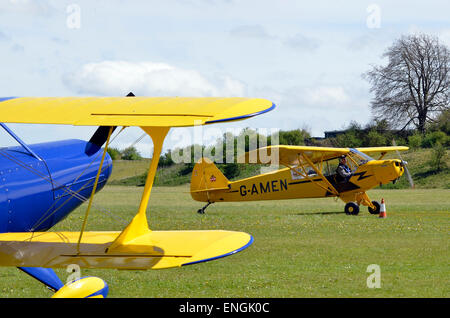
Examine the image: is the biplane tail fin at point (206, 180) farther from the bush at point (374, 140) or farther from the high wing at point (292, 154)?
the bush at point (374, 140)

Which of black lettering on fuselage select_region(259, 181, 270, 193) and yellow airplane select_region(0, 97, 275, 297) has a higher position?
yellow airplane select_region(0, 97, 275, 297)

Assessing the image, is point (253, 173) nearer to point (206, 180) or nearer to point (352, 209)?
point (206, 180)

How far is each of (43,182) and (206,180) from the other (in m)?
14.3

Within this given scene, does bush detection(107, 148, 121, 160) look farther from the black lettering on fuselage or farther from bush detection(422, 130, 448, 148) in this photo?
bush detection(422, 130, 448, 148)

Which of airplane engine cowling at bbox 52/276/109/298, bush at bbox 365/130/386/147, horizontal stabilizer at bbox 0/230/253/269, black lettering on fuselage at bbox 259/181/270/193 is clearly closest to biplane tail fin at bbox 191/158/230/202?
black lettering on fuselage at bbox 259/181/270/193

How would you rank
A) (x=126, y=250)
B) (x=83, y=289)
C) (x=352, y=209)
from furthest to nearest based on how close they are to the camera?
(x=352, y=209) < (x=83, y=289) < (x=126, y=250)

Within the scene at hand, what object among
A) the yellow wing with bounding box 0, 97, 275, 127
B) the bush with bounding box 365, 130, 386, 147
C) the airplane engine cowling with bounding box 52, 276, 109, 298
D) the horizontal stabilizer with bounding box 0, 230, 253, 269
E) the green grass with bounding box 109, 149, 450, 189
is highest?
the yellow wing with bounding box 0, 97, 275, 127

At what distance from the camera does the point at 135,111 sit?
5.12m

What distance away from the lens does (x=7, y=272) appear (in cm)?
975

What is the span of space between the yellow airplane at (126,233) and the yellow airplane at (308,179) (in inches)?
467

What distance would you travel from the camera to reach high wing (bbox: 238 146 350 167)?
17.6 meters

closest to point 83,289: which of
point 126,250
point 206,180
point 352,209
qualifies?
point 126,250

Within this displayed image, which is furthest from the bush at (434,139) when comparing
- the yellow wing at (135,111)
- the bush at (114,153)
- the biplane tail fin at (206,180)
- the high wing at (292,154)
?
the yellow wing at (135,111)

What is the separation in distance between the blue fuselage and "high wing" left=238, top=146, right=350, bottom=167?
977 centimetres
